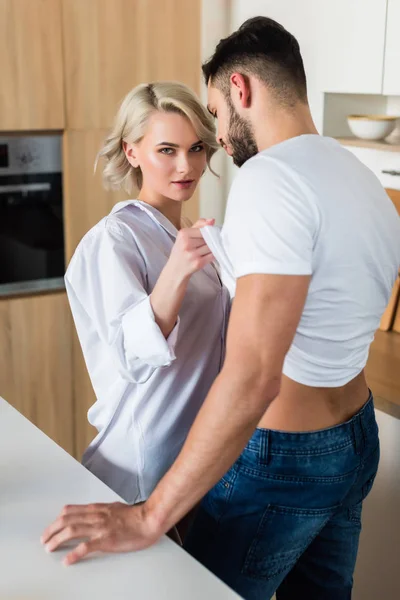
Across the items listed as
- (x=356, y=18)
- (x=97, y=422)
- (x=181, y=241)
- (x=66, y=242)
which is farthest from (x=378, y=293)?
(x=66, y=242)

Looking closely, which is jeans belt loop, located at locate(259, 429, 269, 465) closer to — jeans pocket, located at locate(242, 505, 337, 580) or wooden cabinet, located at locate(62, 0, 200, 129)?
jeans pocket, located at locate(242, 505, 337, 580)

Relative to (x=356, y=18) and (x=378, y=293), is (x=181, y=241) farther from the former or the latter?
(x=356, y=18)

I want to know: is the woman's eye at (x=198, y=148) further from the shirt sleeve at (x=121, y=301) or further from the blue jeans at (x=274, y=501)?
the blue jeans at (x=274, y=501)

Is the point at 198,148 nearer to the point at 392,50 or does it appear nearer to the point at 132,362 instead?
the point at 132,362

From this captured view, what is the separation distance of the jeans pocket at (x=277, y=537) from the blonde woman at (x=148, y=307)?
0.96 ft

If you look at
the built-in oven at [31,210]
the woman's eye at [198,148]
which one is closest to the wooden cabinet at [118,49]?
the built-in oven at [31,210]

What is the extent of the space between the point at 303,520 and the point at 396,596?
1037 mm

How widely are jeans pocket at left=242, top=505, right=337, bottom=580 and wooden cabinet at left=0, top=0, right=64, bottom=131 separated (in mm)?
1910

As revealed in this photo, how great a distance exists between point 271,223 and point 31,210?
6.61 feet

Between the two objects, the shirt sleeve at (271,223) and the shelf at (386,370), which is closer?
the shirt sleeve at (271,223)

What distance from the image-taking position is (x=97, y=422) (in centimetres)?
146

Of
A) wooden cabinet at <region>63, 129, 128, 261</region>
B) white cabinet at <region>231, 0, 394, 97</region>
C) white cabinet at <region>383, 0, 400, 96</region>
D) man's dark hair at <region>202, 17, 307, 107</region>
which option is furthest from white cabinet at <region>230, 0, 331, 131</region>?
man's dark hair at <region>202, 17, 307, 107</region>

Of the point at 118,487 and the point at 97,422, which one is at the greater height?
the point at 97,422

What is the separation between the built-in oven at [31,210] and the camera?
2.74 metres
